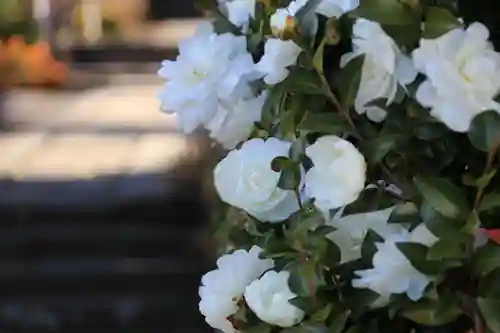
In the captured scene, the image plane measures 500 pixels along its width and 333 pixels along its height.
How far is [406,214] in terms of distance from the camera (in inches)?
19.3

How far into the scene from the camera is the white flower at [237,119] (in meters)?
0.70

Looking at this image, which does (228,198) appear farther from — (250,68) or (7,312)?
(7,312)

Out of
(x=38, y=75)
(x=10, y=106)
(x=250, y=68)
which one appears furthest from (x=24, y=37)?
(x=250, y=68)

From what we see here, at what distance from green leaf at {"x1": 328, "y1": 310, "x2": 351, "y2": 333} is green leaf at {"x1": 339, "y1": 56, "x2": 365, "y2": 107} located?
14cm

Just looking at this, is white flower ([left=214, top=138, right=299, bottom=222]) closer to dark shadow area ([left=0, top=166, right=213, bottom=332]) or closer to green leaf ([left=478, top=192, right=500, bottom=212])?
green leaf ([left=478, top=192, right=500, bottom=212])

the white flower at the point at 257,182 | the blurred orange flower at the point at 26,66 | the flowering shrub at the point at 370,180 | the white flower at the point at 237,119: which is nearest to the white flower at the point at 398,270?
the flowering shrub at the point at 370,180

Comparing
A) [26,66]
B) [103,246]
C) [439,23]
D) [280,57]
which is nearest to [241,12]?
[280,57]

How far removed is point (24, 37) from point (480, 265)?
431 centimetres

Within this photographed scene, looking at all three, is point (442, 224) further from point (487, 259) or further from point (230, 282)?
point (230, 282)

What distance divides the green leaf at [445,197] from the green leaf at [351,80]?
0.26ft

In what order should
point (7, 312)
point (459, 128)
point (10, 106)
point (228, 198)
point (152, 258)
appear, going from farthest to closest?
point (10, 106)
point (152, 258)
point (7, 312)
point (228, 198)
point (459, 128)

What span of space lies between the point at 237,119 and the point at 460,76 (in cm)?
30

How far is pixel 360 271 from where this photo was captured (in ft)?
1.65

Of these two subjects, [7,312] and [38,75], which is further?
[38,75]
